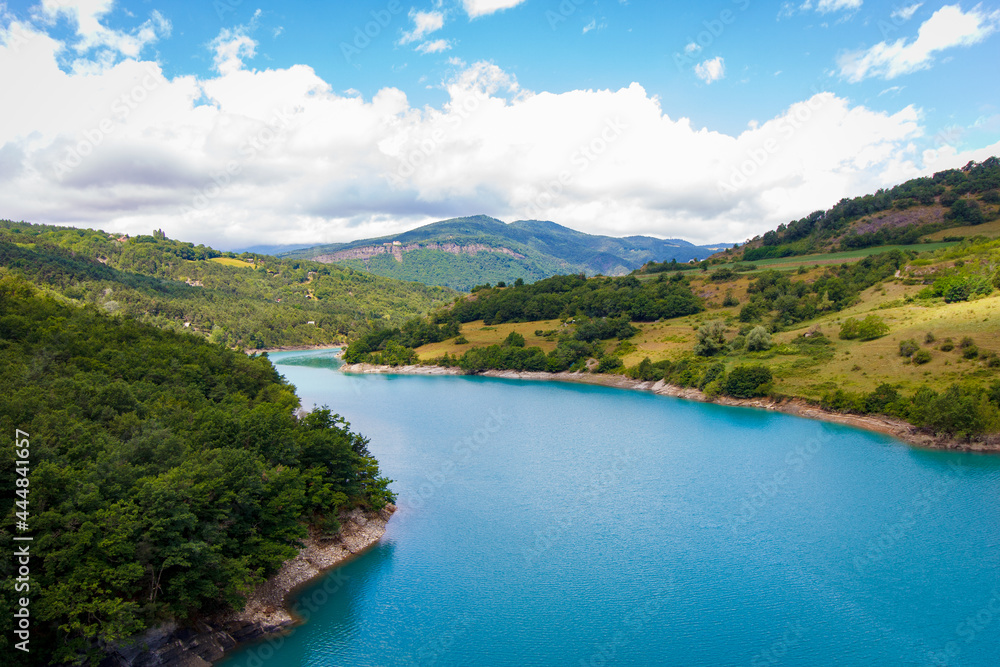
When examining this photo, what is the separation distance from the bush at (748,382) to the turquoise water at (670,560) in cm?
1514

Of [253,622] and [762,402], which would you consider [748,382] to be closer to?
[762,402]

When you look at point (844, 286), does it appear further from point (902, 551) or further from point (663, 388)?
point (902, 551)

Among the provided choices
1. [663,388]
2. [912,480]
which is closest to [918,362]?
[912,480]

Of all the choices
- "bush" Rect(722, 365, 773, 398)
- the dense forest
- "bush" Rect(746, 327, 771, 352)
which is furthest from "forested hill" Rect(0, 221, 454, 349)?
"bush" Rect(746, 327, 771, 352)

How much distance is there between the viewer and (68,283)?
11581cm

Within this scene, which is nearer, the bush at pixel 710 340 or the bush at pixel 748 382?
the bush at pixel 748 382

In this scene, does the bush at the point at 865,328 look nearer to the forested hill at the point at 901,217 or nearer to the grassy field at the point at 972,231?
the grassy field at the point at 972,231

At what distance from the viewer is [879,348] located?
59.9 m

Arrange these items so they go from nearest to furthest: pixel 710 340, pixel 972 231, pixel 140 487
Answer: pixel 140 487 < pixel 710 340 < pixel 972 231

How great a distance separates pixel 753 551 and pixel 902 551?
6.92m

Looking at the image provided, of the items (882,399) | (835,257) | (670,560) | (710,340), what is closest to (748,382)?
(882,399)

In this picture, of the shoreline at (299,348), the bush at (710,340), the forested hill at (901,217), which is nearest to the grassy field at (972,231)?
the forested hill at (901,217)

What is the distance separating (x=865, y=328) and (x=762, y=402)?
1596 centimetres

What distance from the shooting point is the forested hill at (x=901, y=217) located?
Answer: 10212cm
